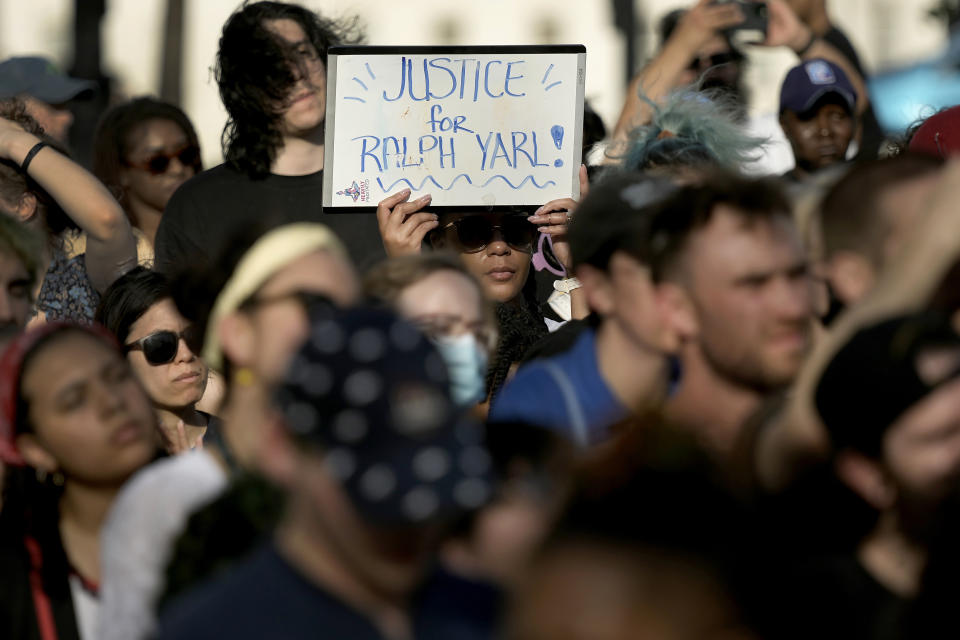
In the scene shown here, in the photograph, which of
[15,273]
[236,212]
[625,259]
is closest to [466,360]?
[625,259]

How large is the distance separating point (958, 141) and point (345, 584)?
111 inches

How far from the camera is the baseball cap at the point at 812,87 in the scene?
20.2ft

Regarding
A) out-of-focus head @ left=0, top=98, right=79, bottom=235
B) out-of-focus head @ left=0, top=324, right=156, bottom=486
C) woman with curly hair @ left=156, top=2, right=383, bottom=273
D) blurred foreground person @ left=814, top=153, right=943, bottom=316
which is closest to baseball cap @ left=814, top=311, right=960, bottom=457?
blurred foreground person @ left=814, top=153, right=943, bottom=316

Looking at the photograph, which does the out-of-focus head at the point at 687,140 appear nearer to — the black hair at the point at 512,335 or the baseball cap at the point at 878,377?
the black hair at the point at 512,335

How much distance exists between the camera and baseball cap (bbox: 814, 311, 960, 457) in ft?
7.99

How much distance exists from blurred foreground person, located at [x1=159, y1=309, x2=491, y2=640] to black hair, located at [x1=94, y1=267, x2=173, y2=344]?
9.00 ft

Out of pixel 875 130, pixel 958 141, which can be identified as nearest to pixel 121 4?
pixel 875 130

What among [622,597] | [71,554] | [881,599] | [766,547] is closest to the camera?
[622,597]

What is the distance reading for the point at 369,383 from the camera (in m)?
1.97

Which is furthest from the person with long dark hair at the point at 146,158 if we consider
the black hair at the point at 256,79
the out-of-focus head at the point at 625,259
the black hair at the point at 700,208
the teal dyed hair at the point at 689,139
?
the black hair at the point at 700,208

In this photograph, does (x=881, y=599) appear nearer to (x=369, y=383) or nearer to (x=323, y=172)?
(x=369, y=383)

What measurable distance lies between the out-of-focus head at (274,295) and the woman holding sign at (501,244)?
1.97 m

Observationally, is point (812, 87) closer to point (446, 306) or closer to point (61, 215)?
point (61, 215)

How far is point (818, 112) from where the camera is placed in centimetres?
618
